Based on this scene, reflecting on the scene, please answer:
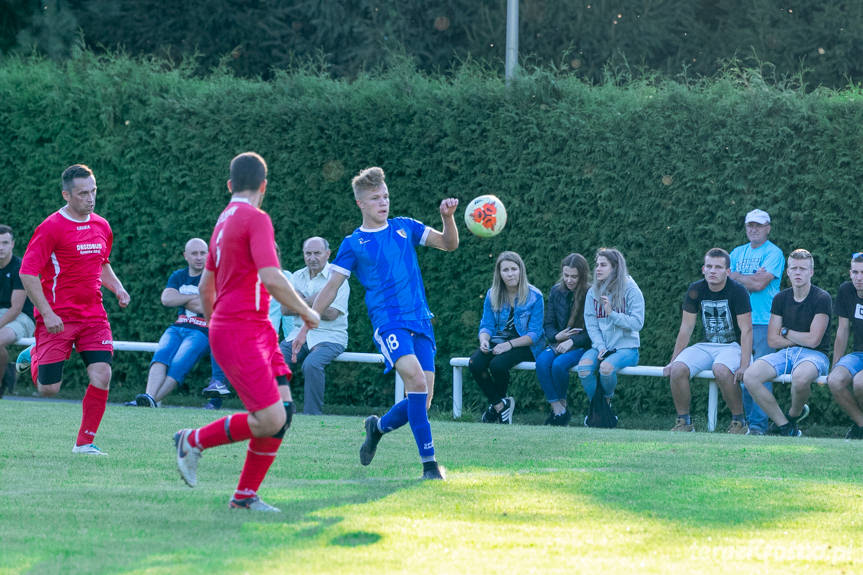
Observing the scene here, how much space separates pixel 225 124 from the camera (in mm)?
14727

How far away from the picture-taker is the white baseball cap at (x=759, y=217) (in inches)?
468

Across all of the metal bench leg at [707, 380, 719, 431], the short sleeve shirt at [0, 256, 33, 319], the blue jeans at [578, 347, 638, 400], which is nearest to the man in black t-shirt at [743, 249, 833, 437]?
the metal bench leg at [707, 380, 719, 431]

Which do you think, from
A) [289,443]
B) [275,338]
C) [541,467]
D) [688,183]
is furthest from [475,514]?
[688,183]

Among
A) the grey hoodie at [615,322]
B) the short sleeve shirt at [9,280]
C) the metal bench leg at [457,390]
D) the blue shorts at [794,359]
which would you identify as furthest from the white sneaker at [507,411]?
the short sleeve shirt at [9,280]

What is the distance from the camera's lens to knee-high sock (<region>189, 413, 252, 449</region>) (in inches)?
228

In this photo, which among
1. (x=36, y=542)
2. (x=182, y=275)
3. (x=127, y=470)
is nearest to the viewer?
(x=36, y=542)

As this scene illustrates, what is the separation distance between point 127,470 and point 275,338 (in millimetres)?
2008

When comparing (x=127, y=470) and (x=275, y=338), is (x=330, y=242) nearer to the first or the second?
(x=127, y=470)

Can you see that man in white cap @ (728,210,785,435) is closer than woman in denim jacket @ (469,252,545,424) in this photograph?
Yes

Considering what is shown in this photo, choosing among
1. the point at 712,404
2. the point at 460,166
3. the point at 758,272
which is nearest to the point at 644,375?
the point at 712,404

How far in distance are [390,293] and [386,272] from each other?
0.14 meters

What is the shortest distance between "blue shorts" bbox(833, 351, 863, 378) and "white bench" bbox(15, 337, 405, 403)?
Result: 453cm

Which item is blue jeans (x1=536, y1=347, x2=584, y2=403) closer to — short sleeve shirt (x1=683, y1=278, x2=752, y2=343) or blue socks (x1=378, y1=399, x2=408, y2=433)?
short sleeve shirt (x1=683, y1=278, x2=752, y2=343)

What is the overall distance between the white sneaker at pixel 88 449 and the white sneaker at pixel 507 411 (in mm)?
5214
